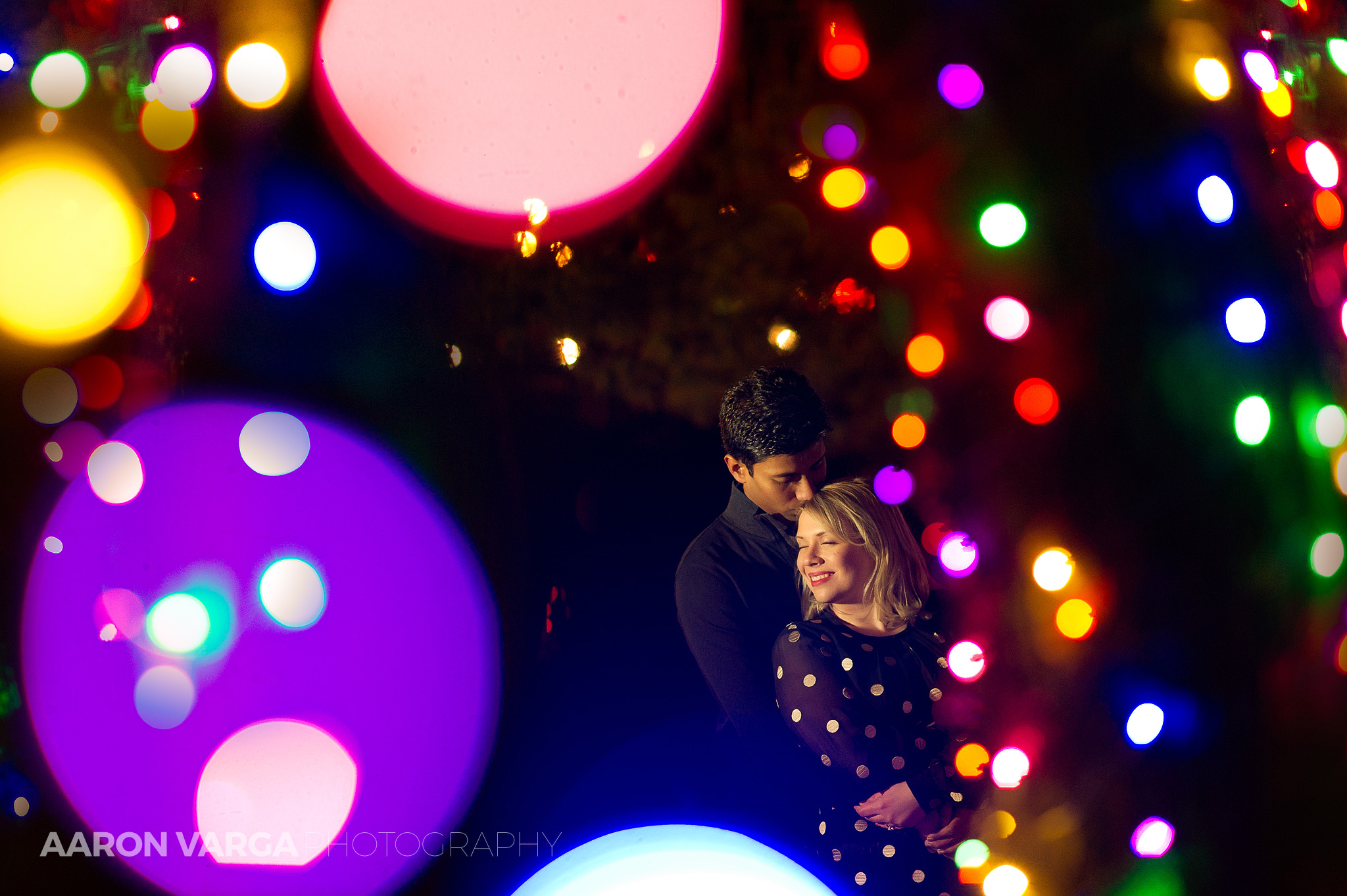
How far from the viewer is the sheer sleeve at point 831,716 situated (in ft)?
2.30

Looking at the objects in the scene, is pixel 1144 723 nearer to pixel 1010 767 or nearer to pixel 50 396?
pixel 1010 767

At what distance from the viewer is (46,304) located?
0.88m

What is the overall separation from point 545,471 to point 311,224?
0.31 metres

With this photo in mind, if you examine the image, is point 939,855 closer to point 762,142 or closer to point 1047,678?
point 1047,678

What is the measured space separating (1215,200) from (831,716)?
685 millimetres

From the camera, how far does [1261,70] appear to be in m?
0.99

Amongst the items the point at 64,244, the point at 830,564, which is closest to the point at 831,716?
the point at 830,564

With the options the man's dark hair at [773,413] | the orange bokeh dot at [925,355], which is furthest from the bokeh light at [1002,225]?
the man's dark hair at [773,413]

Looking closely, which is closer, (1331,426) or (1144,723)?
(1144,723)

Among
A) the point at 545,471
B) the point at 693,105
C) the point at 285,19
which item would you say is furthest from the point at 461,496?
the point at 285,19

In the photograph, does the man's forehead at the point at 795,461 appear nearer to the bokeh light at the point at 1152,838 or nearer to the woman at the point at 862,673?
the woman at the point at 862,673

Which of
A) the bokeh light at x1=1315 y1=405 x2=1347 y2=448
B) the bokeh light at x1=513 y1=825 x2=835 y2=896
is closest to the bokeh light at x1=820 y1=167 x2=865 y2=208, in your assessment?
the bokeh light at x1=513 y1=825 x2=835 y2=896

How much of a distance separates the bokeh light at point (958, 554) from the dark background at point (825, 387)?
1 cm

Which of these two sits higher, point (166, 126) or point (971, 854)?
point (166, 126)
